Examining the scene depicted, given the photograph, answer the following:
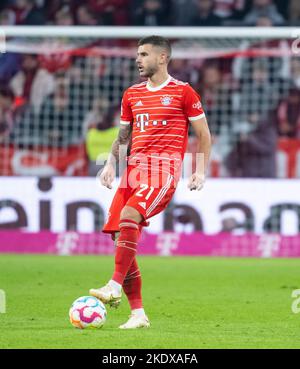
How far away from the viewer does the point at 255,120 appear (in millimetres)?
17984

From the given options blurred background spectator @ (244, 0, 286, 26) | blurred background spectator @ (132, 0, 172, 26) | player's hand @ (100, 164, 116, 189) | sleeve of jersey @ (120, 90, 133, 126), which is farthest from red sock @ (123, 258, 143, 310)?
blurred background spectator @ (132, 0, 172, 26)

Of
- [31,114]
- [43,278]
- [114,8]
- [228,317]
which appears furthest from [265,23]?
[228,317]

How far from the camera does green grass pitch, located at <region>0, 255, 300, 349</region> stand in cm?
755

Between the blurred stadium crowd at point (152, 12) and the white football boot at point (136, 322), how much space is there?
11.5 meters

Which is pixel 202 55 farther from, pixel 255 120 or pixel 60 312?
pixel 60 312

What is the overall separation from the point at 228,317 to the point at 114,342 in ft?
6.61

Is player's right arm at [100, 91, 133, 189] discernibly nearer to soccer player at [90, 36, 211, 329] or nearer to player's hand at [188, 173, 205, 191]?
soccer player at [90, 36, 211, 329]

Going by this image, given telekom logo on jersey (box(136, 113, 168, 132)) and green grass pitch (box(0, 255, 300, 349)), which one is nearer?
green grass pitch (box(0, 255, 300, 349))

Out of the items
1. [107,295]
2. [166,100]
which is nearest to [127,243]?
[107,295]

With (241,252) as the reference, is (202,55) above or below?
above

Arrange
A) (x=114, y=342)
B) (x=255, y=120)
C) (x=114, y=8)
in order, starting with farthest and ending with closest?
(x=114, y=8) < (x=255, y=120) < (x=114, y=342)

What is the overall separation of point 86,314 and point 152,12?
1236cm

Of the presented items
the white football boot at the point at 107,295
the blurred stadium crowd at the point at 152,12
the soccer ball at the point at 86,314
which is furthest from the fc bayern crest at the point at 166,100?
the blurred stadium crowd at the point at 152,12

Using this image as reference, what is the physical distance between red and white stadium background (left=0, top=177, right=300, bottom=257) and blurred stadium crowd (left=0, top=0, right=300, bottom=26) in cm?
439
